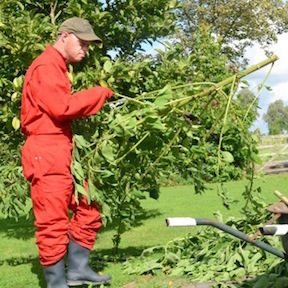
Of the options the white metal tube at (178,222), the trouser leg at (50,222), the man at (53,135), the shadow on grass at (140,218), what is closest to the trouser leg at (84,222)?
Result: the man at (53,135)

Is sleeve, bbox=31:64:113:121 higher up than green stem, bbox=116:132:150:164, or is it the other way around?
sleeve, bbox=31:64:113:121

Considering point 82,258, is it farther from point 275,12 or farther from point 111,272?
point 275,12

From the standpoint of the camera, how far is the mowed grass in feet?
17.8

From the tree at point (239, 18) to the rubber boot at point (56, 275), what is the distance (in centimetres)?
3317

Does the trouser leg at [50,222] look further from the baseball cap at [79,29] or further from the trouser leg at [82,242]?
the baseball cap at [79,29]

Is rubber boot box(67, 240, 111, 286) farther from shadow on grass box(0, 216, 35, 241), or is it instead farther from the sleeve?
shadow on grass box(0, 216, 35, 241)

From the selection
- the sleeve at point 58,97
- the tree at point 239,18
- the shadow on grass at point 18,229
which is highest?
the tree at point 239,18

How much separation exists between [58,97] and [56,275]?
1325 millimetres

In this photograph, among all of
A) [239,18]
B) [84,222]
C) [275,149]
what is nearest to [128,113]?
[84,222]

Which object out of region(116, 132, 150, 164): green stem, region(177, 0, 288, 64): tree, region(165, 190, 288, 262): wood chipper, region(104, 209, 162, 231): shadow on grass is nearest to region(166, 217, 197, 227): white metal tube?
region(165, 190, 288, 262): wood chipper

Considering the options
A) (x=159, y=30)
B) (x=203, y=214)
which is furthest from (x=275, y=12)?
(x=159, y=30)

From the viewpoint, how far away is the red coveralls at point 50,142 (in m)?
4.27

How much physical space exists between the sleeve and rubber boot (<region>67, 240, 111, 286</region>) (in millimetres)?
1176

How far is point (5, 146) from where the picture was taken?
23.4 feet
